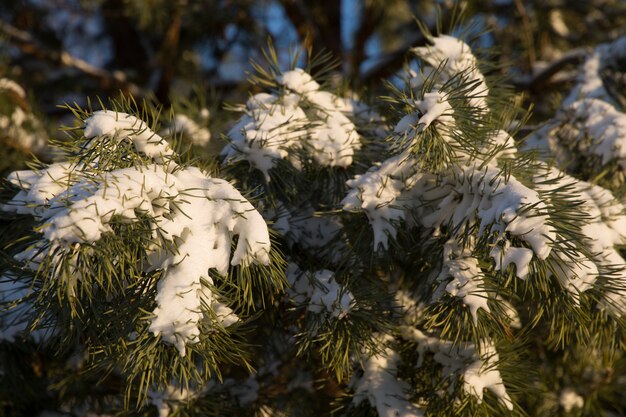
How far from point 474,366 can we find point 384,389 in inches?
6.3

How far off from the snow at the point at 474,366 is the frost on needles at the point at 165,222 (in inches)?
15.4

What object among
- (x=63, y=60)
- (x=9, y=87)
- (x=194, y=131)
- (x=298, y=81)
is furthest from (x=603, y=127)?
(x=63, y=60)

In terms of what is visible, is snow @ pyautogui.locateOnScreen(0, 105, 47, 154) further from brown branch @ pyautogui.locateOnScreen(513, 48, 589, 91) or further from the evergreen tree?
brown branch @ pyautogui.locateOnScreen(513, 48, 589, 91)

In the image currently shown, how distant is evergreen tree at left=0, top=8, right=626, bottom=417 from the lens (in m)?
0.81

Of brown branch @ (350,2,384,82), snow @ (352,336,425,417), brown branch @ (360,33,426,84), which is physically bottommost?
snow @ (352,336,425,417)

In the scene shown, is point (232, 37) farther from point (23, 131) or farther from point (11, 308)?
point (11, 308)

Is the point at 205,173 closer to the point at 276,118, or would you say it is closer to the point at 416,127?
the point at 276,118

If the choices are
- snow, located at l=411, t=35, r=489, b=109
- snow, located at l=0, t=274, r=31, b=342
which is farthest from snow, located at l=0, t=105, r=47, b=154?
snow, located at l=411, t=35, r=489, b=109

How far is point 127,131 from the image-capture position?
2.85 ft

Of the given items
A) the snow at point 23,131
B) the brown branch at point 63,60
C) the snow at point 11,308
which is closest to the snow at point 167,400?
the snow at point 11,308

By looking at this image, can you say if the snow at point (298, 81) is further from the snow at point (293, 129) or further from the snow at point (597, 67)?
the snow at point (597, 67)

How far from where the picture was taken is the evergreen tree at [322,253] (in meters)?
0.81

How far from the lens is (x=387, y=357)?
1087 mm

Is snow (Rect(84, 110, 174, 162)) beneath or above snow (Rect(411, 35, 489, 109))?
beneath
